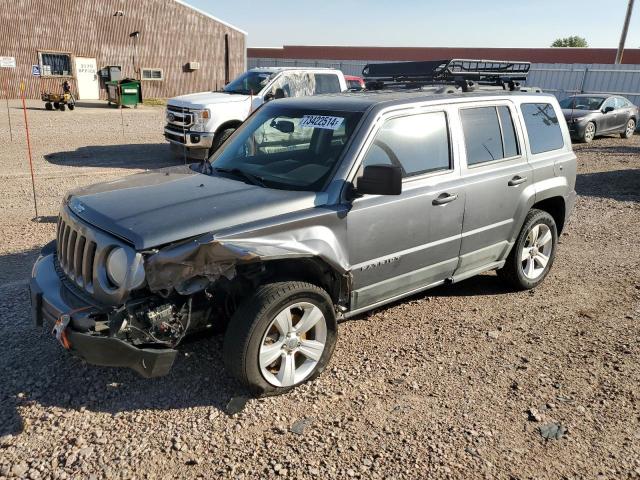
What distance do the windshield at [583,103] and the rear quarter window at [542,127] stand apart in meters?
13.7

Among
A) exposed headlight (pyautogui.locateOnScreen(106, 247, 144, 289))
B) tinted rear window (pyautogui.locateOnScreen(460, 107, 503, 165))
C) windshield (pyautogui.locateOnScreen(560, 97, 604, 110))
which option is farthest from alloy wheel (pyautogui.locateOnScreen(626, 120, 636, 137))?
exposed headlight (pyautogui.locateOnScreen(106, 247, 144, 289))

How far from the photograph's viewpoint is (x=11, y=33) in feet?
90.0

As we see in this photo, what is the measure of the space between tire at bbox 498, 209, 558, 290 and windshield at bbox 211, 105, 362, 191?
2242 mm

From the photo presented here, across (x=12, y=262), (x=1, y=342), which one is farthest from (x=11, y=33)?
(x=1, y=342)

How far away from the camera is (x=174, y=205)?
136 inches

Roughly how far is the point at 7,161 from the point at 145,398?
10.1m

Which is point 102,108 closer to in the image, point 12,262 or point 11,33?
point 11,33

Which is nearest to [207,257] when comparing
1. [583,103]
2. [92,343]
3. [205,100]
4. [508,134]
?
[92,343]

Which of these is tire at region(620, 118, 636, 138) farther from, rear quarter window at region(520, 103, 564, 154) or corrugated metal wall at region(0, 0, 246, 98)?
corrugated metal wall at region(0, 0, 246, 98)

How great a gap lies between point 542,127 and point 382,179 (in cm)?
270

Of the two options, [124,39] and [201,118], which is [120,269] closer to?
[201,118]

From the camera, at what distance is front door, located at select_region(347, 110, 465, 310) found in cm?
384

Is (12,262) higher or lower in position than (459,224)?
lower

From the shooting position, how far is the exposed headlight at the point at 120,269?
2990mm
